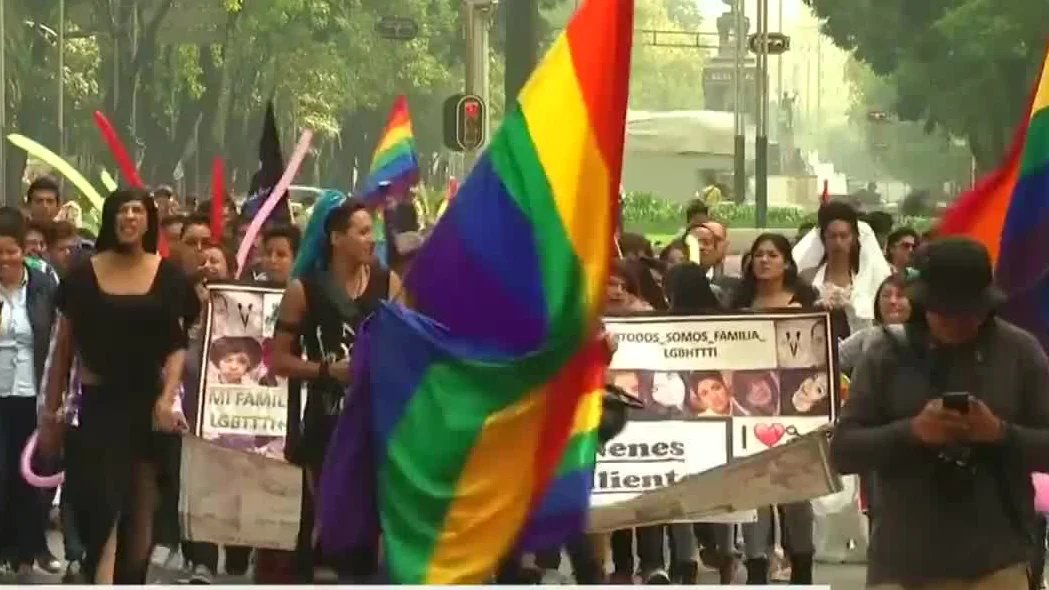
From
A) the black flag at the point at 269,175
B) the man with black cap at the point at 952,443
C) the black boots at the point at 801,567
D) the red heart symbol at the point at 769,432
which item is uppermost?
the black flag at the point at 269,175

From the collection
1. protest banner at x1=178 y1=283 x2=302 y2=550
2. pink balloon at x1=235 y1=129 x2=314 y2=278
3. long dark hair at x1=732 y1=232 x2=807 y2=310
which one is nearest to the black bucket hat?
protest banner at x1=178 y1=283 x2=302 y2=550

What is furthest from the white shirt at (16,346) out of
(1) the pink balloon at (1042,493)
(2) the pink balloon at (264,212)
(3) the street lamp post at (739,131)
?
(3) the street lamp post at (739,131)

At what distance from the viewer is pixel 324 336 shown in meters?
9.70

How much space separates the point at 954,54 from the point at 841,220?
3634 cm

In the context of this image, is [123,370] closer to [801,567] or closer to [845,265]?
[801,567]

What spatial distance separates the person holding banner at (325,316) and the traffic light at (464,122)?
17129mm

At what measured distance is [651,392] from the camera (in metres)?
11.9

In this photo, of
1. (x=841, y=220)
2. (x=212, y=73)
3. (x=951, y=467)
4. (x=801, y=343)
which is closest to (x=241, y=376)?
(x=801, y=343)

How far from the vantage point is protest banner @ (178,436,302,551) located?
10.3 m

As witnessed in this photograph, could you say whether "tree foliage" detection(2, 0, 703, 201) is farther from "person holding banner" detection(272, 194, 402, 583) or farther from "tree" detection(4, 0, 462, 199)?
"person holding banner" detection(272, 194, 402, 583)

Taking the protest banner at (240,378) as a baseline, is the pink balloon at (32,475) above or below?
below

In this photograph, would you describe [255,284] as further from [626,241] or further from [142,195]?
[626,241]

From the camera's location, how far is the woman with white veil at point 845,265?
1310 centimetres

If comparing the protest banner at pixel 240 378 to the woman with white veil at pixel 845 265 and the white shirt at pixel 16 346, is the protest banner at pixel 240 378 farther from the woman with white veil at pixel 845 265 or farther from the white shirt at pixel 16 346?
the woman with white veil at pixel 845 265
